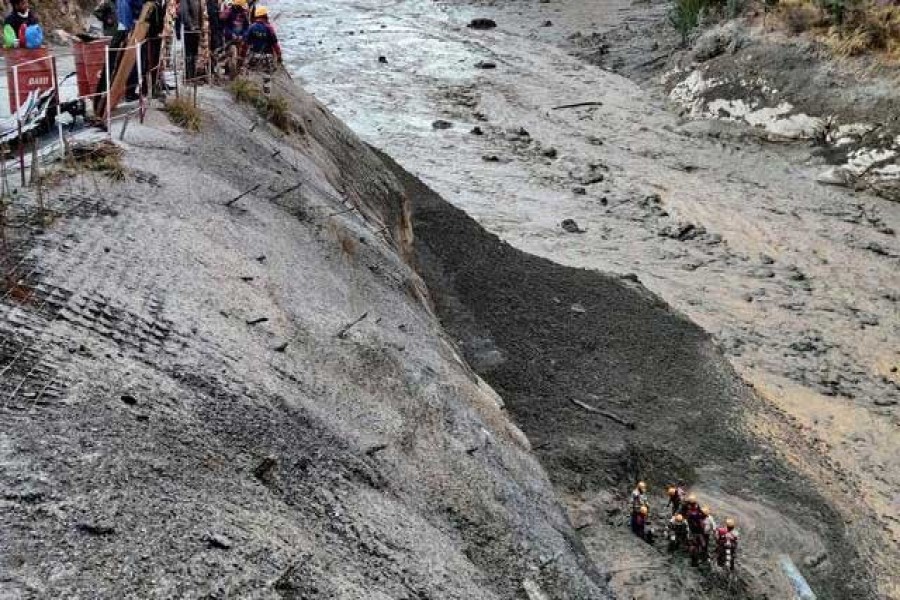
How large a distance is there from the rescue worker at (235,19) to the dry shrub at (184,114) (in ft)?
16.5

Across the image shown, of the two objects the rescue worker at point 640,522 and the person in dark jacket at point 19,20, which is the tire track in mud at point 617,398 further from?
the person in dark jacket at point 19,20

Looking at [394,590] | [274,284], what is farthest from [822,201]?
[394,590]

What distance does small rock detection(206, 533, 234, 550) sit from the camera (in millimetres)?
5395

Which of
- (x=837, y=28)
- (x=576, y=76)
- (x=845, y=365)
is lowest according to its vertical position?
(x=845, y=365)

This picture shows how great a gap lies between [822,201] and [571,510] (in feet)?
61.3

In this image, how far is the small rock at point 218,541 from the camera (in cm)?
539

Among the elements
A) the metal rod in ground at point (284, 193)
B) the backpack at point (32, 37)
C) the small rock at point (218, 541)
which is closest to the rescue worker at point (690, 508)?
the metal rod in ground at point (284, 193)

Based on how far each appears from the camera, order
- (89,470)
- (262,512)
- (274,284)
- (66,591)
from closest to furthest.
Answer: (66,591) → (89,470) → (262,512) → (274,284)

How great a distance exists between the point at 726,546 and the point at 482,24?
1715 inches

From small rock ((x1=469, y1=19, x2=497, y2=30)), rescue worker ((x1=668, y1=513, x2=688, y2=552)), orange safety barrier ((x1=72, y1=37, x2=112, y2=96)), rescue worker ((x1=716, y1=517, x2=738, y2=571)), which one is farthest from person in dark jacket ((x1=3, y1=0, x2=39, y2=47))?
small rock ((x1=469, y1=19, x2=497, y2=30))

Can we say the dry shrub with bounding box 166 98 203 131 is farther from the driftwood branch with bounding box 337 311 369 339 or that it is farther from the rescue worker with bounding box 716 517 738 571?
the rescue worker with bounding box 716 517 738 571

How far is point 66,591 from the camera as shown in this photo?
464 cm

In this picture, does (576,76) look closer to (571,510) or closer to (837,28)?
(837,28)

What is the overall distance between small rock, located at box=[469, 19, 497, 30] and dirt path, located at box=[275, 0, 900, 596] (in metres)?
3.58
